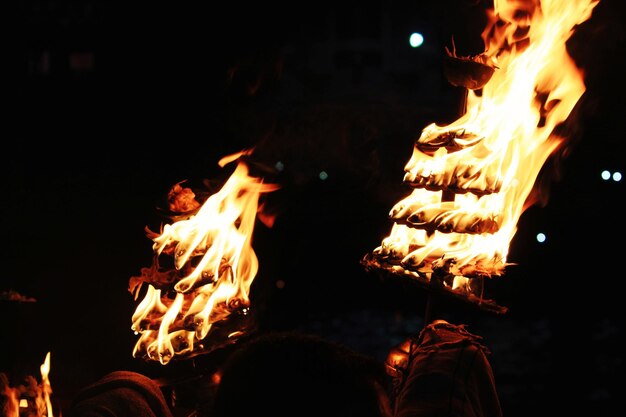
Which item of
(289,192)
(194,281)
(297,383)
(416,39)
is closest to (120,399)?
(194,281)

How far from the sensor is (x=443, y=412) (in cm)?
198

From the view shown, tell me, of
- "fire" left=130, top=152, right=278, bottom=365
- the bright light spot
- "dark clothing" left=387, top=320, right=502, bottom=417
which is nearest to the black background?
the bright light spot

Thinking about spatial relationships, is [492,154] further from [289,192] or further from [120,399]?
[289,192]

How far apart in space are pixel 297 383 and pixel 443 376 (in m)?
0.82

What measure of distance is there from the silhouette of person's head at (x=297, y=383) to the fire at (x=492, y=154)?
115 centimetres

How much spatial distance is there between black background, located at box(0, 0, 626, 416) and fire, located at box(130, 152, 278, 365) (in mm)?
2351

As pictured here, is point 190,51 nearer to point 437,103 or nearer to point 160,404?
point 437,103

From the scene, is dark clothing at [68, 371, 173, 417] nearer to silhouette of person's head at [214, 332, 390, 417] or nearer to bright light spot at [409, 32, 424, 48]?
silhouette of person's head at [214, 332, 390, 417]

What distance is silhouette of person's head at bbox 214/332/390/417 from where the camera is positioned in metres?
1.47

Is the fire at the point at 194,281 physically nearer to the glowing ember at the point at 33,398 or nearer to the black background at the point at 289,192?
the glowing ember at the point at 33,398

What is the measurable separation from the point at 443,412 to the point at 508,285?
673 cm

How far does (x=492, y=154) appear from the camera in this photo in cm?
275

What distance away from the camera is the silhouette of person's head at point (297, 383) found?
1.47m

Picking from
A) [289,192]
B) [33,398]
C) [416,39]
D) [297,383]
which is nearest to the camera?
[297,383]
